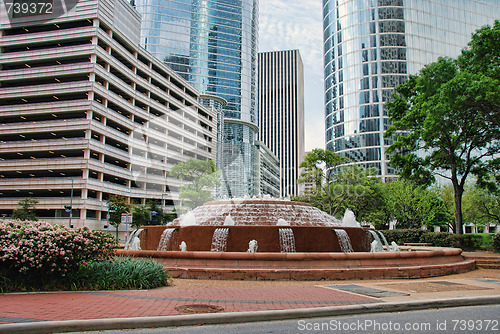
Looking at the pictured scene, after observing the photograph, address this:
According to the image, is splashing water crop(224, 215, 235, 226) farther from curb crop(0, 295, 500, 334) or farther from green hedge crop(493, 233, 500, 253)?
green hedge crop(493, 233, 500, 253)

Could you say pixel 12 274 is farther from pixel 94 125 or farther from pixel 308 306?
pixel 94 125

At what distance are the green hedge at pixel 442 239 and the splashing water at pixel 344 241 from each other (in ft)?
47.0

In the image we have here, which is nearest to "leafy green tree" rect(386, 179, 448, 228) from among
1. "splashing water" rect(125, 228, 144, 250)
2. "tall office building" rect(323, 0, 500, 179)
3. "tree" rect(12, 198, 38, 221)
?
"splashing water" rect(125, 228, 144, 250)

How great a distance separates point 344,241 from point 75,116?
5878 centimetres

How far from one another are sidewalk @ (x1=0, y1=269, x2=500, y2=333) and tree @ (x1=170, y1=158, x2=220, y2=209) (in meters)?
52.0

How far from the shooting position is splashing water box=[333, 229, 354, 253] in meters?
15.9

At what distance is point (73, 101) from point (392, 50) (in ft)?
298

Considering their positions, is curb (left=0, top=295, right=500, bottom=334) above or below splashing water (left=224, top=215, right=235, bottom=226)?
below

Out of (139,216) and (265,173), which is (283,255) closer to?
(139,216)

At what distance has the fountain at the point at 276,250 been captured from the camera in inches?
486

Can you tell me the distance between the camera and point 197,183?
65250 mm

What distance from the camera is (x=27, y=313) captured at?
6906 millimetres

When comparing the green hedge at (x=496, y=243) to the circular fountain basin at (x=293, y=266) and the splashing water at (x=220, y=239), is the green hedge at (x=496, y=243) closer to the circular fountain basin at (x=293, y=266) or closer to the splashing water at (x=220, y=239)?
the circular fountain basin at (x=293, y=266)

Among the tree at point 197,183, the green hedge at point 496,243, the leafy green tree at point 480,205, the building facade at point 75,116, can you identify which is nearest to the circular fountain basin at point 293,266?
the green hedge at point 496,243
